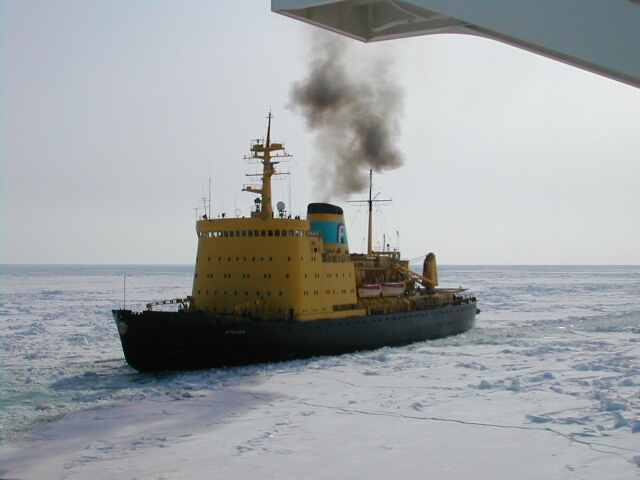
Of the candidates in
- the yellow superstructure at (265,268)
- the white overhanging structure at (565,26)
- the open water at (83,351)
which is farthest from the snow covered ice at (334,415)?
the white overhanging structure at (565,26)

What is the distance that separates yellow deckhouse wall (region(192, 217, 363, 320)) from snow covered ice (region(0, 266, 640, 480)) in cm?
207

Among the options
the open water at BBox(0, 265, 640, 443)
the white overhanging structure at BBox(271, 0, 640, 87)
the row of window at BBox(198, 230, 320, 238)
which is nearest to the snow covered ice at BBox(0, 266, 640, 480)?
the open water at BBox(0, 265, 640, 443)

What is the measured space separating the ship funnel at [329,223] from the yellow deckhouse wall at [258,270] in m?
3.33

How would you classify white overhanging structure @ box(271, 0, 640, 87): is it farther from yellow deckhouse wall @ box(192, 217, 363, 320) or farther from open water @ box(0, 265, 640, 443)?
yellow deckhouse wall @ box(192, 217, 363, 320)

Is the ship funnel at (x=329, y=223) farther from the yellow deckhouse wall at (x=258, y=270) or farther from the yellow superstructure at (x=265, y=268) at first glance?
the yellow deckhouse wall at (x=258, y=270)

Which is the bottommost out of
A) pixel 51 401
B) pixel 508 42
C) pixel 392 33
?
pixel 51 401

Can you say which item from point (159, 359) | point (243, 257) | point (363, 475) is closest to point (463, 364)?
point (243, 257)

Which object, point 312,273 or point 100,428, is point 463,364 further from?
point 100,428

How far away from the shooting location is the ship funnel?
24047 millimetres

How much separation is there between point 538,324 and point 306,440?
77.7 ft

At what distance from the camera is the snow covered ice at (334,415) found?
9.26m

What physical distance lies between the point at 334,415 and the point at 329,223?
41.1ft

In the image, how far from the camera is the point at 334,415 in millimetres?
12398

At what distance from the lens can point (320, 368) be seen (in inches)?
707
